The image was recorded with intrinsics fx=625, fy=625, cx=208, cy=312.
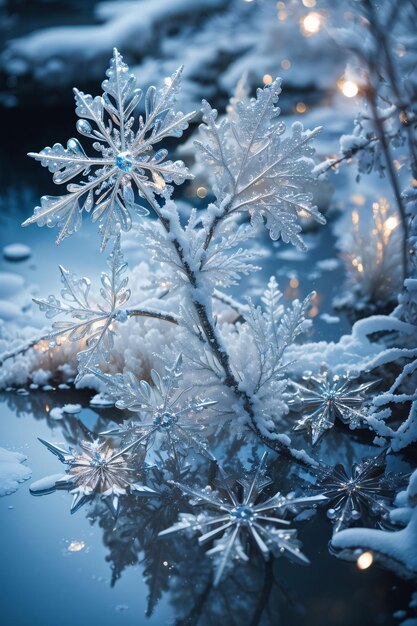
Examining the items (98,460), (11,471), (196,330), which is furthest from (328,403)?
(11,471)

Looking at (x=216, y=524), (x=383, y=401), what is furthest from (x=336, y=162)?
(x=216, y=524)

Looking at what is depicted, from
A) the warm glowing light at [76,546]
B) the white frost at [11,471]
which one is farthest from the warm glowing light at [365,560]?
the white frost at [11,471]

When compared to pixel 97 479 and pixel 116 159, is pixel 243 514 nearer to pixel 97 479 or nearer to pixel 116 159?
pixel 97 479

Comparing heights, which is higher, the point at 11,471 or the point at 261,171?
the point at 261,171

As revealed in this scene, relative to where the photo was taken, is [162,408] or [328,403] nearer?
[162,408]

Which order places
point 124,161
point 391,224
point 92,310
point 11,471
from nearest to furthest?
point 124,161
point 92,310
point 11,471
point 391,224

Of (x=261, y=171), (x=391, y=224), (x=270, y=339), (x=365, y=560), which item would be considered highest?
(x=391, y=224)

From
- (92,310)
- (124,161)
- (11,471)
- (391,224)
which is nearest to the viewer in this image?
(124,161)

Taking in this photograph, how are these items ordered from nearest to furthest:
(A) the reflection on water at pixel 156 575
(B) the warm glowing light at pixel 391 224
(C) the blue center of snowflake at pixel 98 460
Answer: (A) the reflection on water at pixel 156 575 → (C) the blue center of snowflake at pixel 98 460 → (B) the warm glowing light at pixel 391 224

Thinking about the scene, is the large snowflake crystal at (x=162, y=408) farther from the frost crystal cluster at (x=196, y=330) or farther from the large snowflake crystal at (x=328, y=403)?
the large snowflake crystal at (x=328, y=403)
